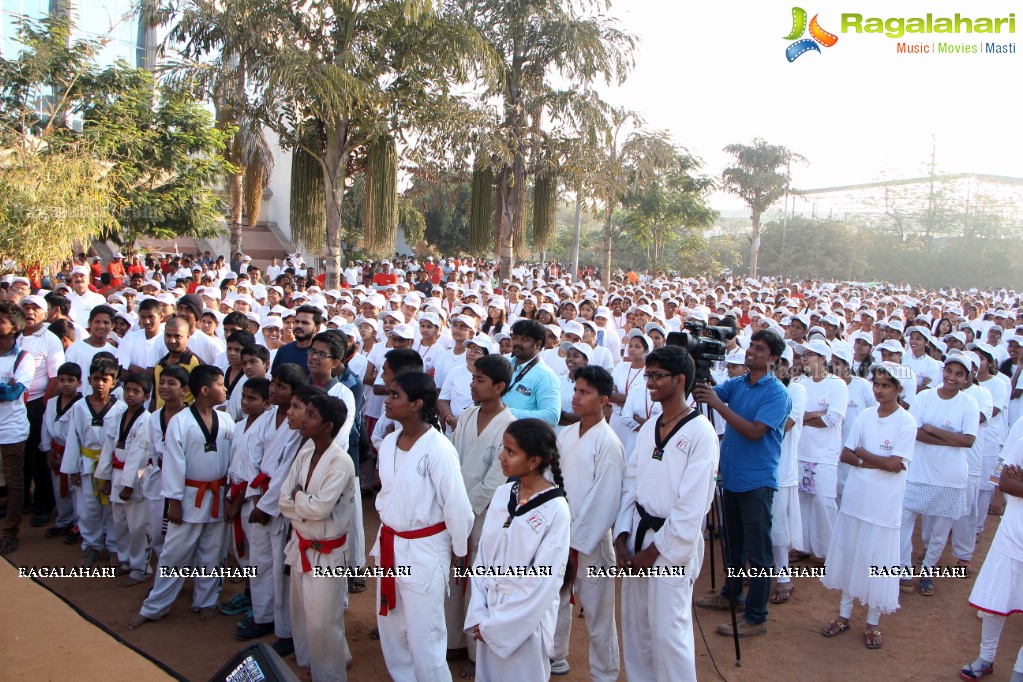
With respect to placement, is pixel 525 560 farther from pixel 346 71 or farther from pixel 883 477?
pixel 346 71

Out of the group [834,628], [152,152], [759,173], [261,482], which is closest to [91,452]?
[261,482]

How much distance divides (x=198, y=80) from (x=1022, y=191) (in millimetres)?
58936

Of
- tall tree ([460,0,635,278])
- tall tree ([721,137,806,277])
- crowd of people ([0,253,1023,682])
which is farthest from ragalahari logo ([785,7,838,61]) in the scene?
tall tree ([721,137,806,277])

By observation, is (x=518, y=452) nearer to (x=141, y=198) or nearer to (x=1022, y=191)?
(x=141, y=198)

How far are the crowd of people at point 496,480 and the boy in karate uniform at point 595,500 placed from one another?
0.01m

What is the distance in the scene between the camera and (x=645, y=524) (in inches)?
152

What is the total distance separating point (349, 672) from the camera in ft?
14.4

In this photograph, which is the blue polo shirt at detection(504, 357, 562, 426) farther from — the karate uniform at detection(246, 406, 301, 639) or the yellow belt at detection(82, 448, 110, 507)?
the yellow belt at detection(82, 448, 110, 507)

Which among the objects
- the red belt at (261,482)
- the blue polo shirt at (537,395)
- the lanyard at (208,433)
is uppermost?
the blue polo shirt at (537,395)

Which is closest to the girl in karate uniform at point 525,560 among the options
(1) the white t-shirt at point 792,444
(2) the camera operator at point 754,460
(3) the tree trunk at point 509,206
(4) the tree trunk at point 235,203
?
(2) the camera operator at point 754,460

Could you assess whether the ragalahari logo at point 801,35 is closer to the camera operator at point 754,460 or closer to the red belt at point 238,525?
the camera operator at point 754,460

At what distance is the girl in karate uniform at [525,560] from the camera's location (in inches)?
129

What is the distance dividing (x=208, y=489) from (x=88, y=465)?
4.73ft

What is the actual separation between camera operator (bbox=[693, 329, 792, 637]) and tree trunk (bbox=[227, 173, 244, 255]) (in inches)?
485
